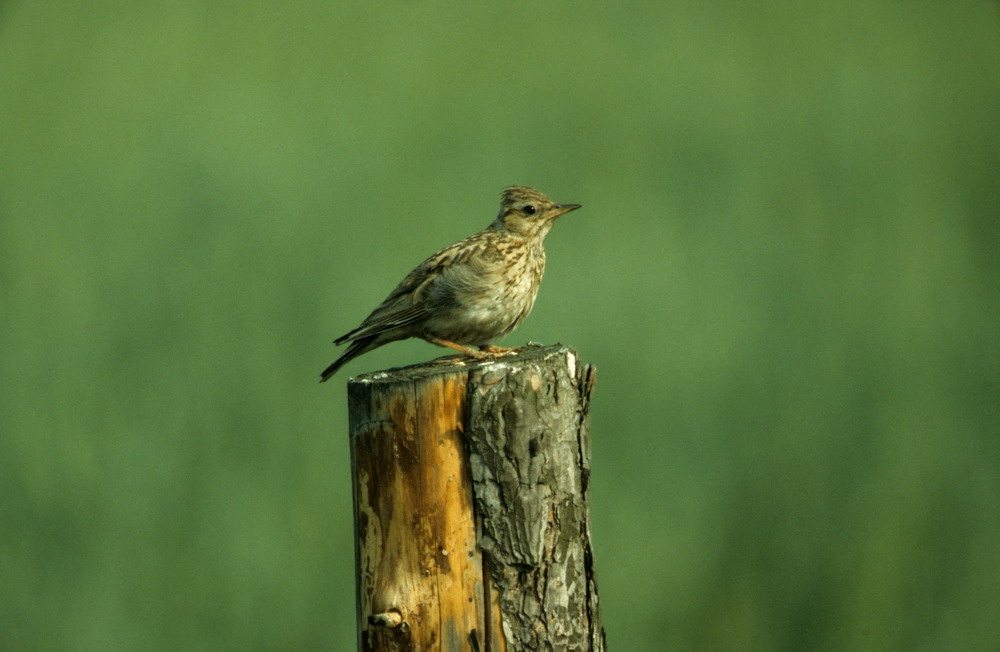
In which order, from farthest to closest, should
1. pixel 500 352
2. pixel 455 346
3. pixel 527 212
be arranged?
pixel 527 212 < pixel 455 346 < pixel 500 352

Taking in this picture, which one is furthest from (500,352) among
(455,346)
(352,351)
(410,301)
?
(352,351)

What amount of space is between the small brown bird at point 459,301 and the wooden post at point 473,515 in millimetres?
1413

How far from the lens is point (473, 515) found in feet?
11.2

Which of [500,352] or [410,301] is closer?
[500,352]

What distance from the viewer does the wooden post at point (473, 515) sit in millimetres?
3379

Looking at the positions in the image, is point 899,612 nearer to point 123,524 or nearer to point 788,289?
point 788,289

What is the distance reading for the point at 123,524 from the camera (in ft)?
20.9

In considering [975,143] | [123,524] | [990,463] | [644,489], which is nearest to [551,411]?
[644,489]

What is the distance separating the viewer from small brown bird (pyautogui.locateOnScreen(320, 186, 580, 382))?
5.06m

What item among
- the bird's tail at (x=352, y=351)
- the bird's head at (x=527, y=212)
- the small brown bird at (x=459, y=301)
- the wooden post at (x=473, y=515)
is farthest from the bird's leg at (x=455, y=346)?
the wooden post at (x=473, y=515)

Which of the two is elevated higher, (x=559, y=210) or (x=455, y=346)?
(x=559, y=210)

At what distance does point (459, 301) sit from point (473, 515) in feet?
5.97

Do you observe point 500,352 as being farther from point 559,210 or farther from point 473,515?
point 559,210

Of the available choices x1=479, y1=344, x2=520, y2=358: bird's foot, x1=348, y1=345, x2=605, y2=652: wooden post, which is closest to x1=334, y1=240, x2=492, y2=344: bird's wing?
x1=479, y1=344, x2=520, y2=358: bird's foot
